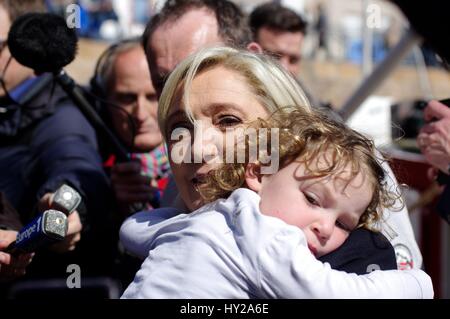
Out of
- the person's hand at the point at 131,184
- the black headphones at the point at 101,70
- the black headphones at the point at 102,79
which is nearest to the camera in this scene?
the person's hand at the point at 131,184

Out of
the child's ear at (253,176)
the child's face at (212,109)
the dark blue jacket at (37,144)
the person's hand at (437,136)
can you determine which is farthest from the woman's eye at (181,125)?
the person's hand at (437,136)

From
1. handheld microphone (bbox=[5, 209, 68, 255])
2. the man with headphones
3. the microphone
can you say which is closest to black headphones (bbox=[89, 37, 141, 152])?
the man with headphones

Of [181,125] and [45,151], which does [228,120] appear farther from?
[45,151]

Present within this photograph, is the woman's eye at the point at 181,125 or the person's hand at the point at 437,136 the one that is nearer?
the woman's eye at the point at 181,125

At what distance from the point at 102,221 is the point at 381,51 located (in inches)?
534

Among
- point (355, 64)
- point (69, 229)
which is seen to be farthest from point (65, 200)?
point (355, 64)

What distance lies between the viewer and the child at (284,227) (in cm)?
148

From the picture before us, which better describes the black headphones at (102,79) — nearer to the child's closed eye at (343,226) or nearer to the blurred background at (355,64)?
the child's closed eye at (343,226)

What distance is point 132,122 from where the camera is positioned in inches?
113

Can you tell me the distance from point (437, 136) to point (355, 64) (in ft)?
53.7

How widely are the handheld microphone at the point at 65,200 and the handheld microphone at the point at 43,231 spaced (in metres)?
0.28

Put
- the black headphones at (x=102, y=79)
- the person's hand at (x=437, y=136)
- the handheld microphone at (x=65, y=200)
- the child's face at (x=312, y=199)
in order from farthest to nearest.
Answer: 1. the black headphones at (x=102, y=79)
2. the person's hand at (x=437, y=136)
3. the handheld microphone at (x=65, y=200)
4. the child's face at (x=312, y=199)

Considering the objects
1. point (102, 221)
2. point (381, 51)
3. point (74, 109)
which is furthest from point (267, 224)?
point (381, 51)
